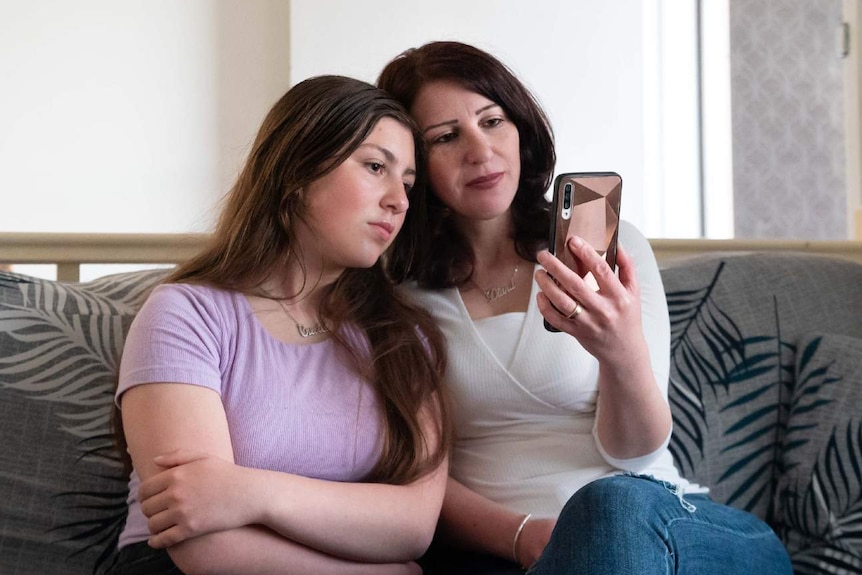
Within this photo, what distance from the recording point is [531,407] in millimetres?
1229

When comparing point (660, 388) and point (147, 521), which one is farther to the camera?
point (660, 388)

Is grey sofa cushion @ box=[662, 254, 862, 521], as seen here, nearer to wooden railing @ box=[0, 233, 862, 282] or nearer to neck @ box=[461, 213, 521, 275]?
wooden railing @ box=[0, 233, 862, 282]

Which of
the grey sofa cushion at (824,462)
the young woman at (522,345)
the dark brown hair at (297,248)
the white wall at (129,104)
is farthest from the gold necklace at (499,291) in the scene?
the white wall at (129,104)

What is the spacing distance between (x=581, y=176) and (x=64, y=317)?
0.74 meters

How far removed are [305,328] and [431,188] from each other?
0.27 metres

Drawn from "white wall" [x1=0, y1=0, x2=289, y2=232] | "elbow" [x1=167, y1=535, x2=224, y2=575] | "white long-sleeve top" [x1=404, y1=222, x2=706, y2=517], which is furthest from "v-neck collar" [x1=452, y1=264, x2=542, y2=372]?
"white wall" [x1=0, y1=0, x2=289, y2=232]

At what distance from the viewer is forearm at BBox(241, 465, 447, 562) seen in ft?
3.29

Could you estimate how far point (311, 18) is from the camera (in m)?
2.41

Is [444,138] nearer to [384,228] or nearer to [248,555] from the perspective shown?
[384,228]

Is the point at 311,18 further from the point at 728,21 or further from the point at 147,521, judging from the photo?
the point at 147,521

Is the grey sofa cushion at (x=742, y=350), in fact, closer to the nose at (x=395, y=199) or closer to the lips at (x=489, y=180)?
the lips at (x=489, y=180)

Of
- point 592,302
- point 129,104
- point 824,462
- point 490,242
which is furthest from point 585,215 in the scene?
point 129,104

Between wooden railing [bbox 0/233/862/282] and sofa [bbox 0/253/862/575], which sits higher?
wooden railing [bbox 0/233/862/282]

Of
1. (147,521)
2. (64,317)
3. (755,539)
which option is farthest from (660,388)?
(64,317)
